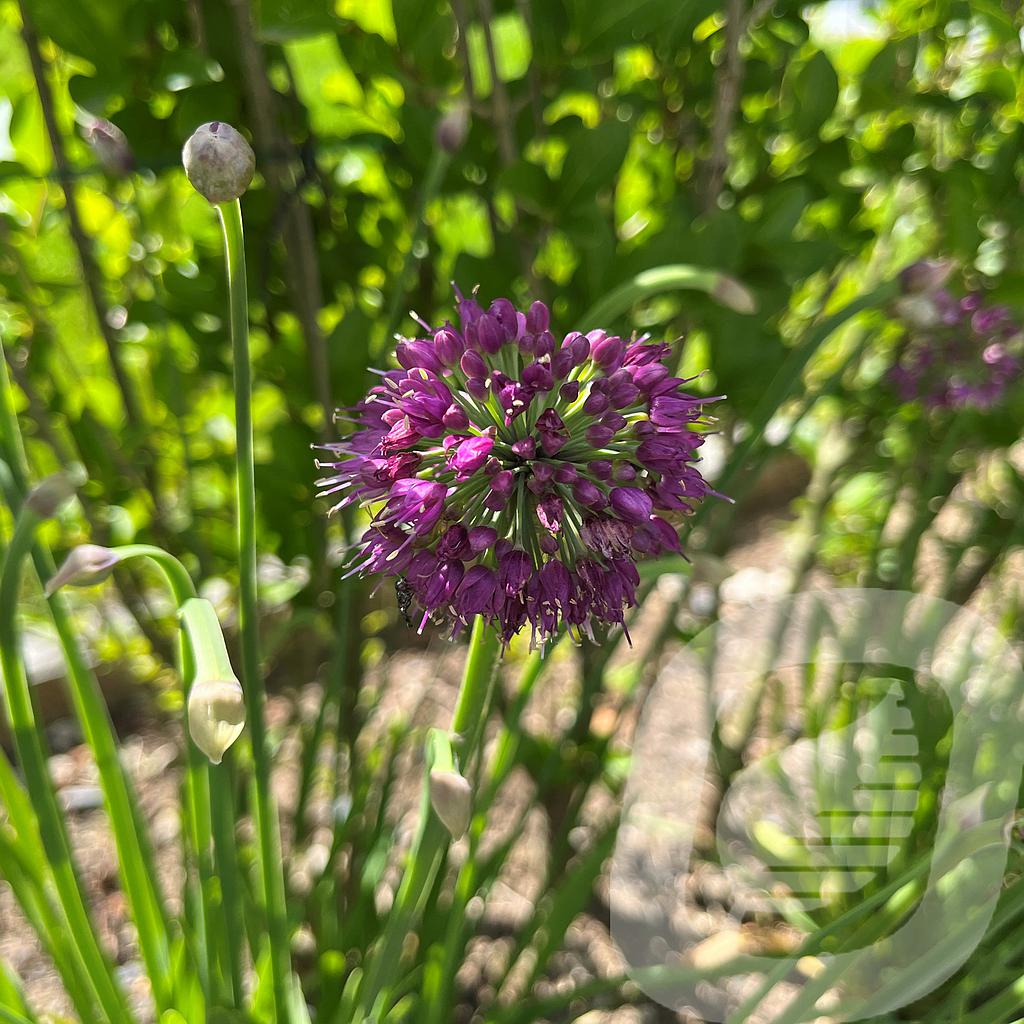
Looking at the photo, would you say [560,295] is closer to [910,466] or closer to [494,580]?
[494,580]

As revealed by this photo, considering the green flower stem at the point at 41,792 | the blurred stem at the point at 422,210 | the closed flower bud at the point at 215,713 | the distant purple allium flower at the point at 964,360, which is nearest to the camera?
the closed flower bud at the point at 215,713

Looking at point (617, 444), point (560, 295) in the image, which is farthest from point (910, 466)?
point (617, 444)

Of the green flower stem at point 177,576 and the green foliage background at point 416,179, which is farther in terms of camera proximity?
the green foliage background at point 416,179

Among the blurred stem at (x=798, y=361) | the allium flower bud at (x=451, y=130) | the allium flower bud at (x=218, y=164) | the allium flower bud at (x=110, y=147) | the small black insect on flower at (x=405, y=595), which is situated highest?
the allium flower bud at (x=110, y=147)

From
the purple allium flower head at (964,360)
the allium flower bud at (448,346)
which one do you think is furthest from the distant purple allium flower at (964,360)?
the allium flower bud at (448,346)

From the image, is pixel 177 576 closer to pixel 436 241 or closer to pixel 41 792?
pixel 41 792

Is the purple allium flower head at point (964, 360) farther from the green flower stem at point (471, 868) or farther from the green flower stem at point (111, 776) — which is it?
the green flower stem at point (111, 776)

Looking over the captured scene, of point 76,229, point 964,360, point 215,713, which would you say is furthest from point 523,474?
point 964,360
